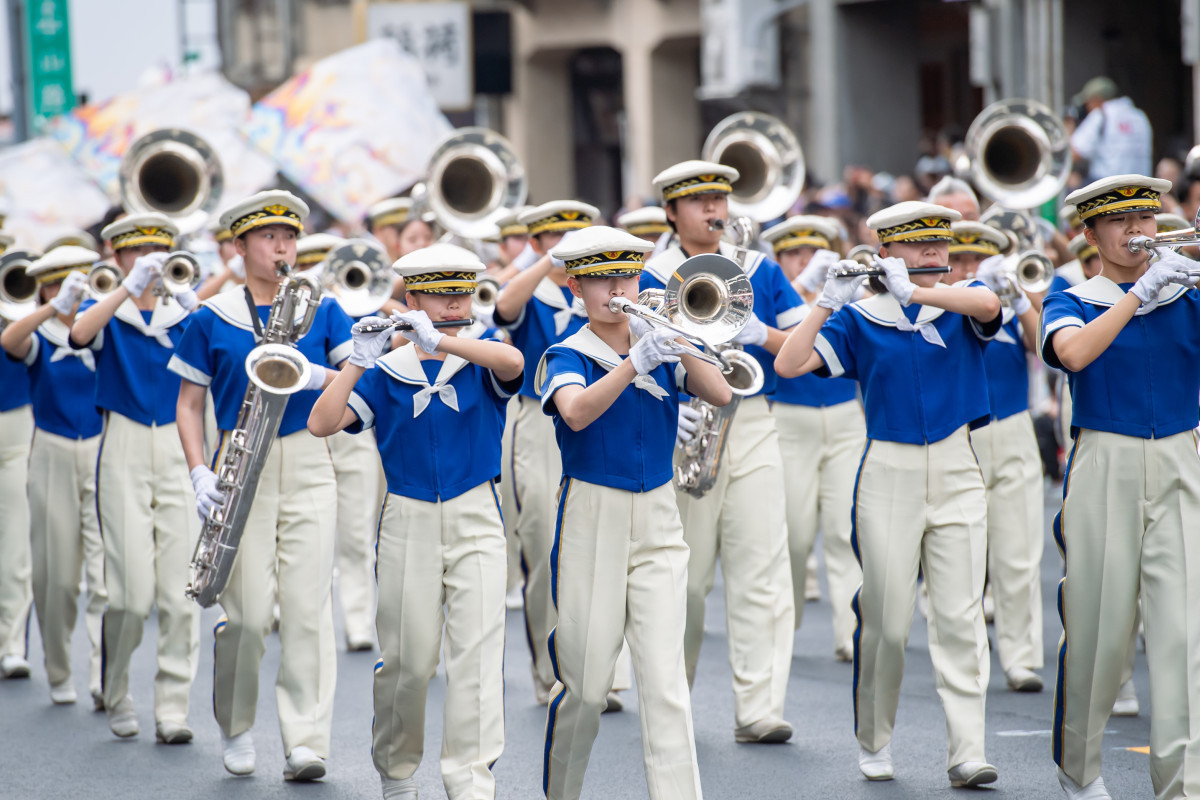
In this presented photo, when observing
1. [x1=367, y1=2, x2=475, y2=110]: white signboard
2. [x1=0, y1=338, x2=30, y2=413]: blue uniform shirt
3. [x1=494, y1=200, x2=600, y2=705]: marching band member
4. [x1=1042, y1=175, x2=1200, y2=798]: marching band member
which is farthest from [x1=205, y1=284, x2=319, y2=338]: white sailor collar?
[x1=367, y1=2, x2=475, y2=110]: white signboard

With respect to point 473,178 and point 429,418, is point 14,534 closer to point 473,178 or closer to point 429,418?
point 473,178

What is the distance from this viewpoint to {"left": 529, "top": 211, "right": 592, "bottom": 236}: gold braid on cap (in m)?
7.77

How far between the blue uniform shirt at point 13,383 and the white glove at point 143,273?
2134 millimetres

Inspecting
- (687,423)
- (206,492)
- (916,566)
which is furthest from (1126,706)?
(206,492)

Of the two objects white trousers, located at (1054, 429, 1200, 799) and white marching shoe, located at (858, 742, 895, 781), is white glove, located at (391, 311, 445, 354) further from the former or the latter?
white marching shoe, located at (858, 742, 895, 781)

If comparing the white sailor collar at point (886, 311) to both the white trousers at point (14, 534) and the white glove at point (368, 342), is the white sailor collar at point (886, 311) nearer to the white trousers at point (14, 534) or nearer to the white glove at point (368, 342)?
the white glove at point (368, 342)

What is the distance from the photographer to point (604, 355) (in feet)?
17.9

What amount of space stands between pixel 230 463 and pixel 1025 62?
41.7 feet

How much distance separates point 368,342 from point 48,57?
2106cm

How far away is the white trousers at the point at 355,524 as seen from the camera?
9.37m

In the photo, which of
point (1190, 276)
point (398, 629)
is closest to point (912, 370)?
point (1190, 276)

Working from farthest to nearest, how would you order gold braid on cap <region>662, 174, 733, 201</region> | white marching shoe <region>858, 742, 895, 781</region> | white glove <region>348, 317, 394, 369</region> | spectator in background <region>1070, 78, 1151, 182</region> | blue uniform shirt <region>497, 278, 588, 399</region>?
spectator in background <region>1070, 78, 1151, 182</region>, blue uniform shirt <region>497, 278, 588, 399</region>, gold braid on cap <region>662, 174, 733, 201</region>, white marching shoe <region>858, 742, 895, 781</region>, white glove <region>348, 317, 394, 369</region>

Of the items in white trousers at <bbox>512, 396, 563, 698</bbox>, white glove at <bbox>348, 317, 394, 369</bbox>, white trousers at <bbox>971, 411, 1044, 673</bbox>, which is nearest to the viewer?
white glove at <bbox>348, 317, 394, 369</bbox>

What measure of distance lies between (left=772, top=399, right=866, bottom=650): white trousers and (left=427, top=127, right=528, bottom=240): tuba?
2039mm
